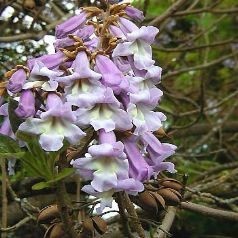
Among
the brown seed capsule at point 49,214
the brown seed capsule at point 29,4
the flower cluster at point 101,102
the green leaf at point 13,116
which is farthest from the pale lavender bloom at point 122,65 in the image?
the brown seed capsule at point 29,4

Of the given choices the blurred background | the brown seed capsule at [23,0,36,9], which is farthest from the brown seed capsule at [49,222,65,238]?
the brown seed capsule at [23,0,36,9]

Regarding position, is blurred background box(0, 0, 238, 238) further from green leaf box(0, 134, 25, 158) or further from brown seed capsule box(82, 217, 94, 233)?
green leaf box(0, 134, 25, 158)

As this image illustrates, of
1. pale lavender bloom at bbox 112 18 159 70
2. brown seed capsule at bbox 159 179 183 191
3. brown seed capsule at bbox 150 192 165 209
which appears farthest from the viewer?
brown seed capsule at bbox 159 179 183 191

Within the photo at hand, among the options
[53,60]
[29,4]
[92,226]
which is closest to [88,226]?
[92,226]

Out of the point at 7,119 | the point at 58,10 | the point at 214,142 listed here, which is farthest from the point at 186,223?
the point at 7,119

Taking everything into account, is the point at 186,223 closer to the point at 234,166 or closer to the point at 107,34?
the point at 234,166

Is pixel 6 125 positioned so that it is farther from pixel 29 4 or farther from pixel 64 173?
pixel 29 4
